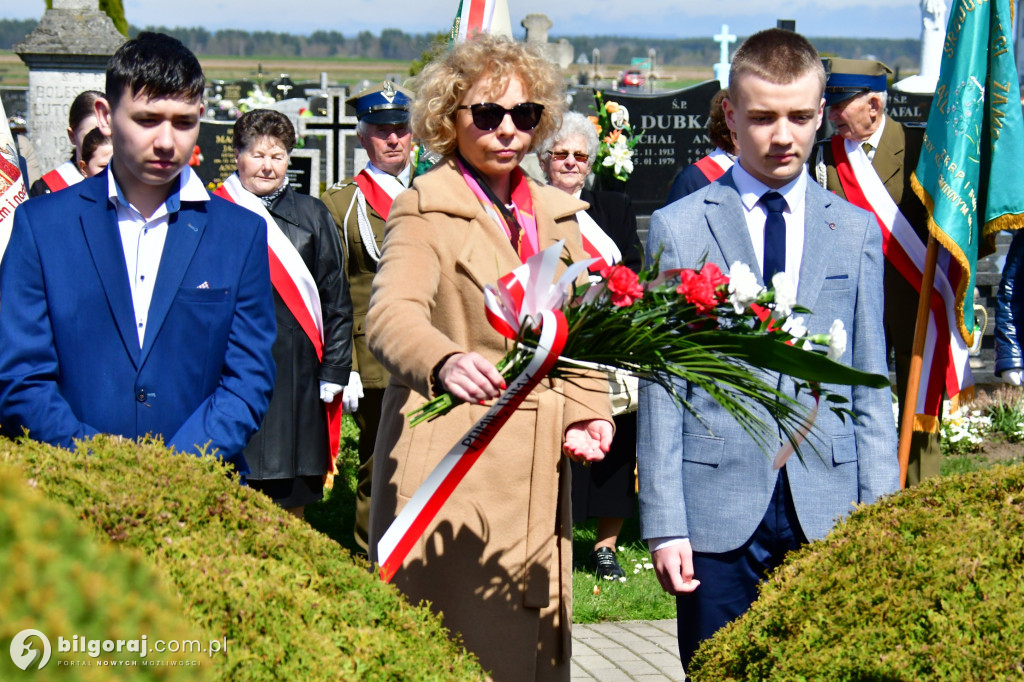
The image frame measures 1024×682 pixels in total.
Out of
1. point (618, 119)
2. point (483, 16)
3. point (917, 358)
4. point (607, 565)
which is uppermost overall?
point (483, 16)

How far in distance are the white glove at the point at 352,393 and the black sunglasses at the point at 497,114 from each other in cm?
268

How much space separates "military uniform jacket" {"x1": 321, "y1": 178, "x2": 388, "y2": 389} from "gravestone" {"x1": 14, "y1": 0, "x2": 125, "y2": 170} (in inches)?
390

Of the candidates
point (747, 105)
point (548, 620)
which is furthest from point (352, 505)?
point (747, 105)

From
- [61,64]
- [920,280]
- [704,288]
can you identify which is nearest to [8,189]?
[704,288]

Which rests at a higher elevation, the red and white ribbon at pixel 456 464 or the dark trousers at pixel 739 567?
the red and white ribbon at pixel 456 464

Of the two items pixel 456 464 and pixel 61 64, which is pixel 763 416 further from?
pixel 61 64

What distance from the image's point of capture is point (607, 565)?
5.98 metres

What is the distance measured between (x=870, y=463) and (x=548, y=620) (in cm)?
97

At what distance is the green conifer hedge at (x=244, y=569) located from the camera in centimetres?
172

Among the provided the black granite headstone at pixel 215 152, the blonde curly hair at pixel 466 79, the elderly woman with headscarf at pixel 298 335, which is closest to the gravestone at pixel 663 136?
the black granite headstone at pixel 215 152

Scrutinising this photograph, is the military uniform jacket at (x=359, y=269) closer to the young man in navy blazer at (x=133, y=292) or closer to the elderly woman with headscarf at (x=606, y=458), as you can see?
the elderly woman with headscarf at (x=606, y=458)

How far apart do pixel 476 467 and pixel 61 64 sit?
531 inches

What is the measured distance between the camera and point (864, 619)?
7.16 feet

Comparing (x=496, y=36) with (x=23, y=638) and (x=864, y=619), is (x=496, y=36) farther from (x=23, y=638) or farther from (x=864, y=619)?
(x=23, y=638)
